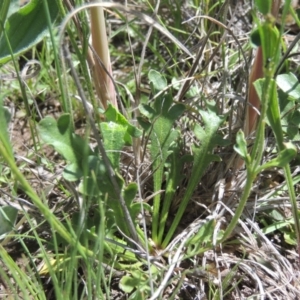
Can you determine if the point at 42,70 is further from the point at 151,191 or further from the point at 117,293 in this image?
the point at 117,293

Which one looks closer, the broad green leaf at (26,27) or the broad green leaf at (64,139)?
the broad green leaf at (64,139)

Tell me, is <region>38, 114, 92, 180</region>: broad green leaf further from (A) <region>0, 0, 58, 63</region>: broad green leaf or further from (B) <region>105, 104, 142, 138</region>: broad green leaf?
(A) <region>0, 0, 58, 63</region>: broad green leaf

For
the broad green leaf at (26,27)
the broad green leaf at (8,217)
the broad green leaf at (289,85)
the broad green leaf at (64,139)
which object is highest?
the broad green leaf at (26,27)

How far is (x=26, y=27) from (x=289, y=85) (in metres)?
0.58

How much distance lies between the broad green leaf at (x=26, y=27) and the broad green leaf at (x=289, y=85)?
515mm

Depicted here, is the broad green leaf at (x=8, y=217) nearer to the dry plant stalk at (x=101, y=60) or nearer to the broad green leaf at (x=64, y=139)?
the broad green leaf at (x=64, y=139)

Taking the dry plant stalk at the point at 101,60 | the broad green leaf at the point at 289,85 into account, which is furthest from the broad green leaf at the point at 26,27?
the broad green leaf at the point at 289,85

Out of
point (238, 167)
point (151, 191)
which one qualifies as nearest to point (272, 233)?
point (238, 167)

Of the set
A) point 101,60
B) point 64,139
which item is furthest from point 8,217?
point 101,60

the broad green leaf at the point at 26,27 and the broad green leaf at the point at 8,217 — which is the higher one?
the broad green leaf at the point at 26,27

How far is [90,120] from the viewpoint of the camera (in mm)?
817

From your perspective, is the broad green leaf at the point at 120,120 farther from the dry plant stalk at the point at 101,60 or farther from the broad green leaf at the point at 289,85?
the broad green leaf at the point at 289,85

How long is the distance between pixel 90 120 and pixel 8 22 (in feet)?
1.61

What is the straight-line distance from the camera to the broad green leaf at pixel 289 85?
1140 millimetres
